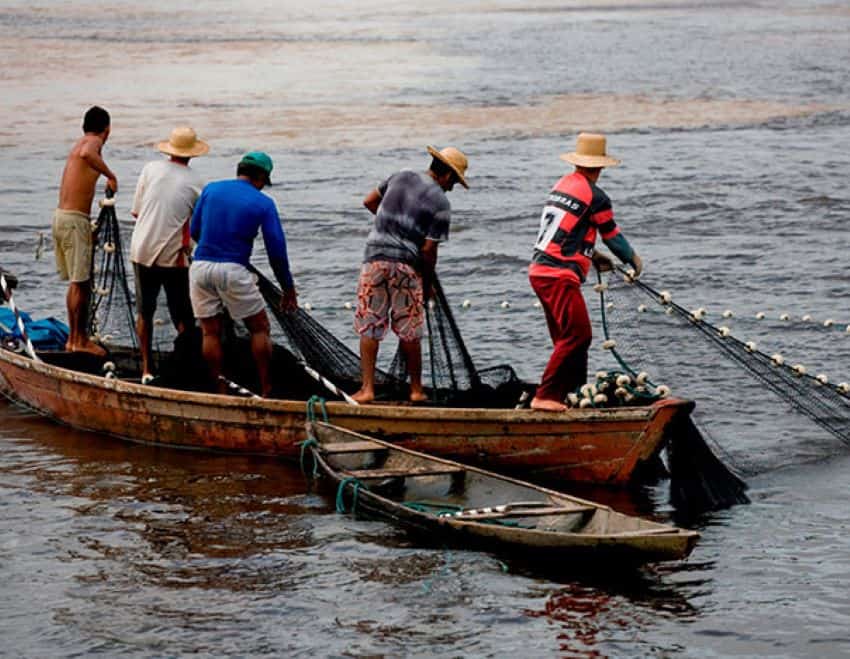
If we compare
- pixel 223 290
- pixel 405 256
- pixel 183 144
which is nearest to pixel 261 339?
pixel 223 290

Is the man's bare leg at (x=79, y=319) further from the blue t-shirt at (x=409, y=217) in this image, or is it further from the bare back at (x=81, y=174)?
the blue t-shirt at (x=409, y=217)

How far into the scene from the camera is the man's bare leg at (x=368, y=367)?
9867mm

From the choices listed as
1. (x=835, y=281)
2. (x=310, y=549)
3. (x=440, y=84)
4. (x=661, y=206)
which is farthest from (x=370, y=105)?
(x=310, y=549)

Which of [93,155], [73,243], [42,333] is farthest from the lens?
[42,333]

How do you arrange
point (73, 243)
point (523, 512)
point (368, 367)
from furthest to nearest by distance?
point (73, 243) < point (368, 367) < point (523, 512)

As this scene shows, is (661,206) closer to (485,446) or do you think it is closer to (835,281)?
(835,281)

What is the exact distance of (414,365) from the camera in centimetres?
991

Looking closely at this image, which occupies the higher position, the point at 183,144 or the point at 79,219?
the point at 183,144

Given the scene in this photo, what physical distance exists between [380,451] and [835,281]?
7672 millimetres

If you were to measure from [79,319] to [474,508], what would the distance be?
377cm

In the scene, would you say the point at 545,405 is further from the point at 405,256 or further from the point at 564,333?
the point at 405,256

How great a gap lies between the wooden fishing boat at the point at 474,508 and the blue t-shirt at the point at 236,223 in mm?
1097

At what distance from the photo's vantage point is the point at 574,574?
802 cm

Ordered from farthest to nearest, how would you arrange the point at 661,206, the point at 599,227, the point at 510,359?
the point at 661,206 < the point at 510,359 < the point at 599,227
